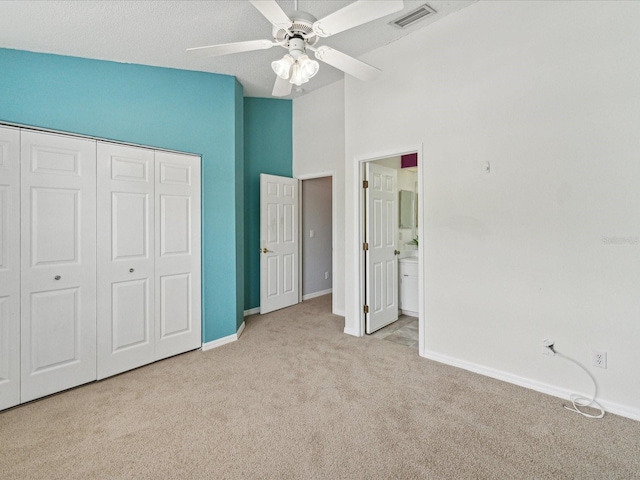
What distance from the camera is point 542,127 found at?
7.48 feet

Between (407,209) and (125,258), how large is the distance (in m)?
3.63

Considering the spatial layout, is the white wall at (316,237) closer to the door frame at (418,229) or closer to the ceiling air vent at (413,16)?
the door frame at (418,229)

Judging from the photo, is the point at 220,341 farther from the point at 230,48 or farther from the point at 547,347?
the point at 547,347

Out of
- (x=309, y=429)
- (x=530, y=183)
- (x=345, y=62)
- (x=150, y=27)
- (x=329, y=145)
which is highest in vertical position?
(x=150, y=27)

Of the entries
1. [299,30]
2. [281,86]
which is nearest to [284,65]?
[299,30]

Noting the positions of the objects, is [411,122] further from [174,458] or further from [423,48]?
[174,458]

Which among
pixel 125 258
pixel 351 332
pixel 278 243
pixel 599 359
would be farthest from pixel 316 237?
pixel 599 359

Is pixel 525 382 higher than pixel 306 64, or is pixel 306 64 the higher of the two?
pixel 306 64

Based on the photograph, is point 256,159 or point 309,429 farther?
point 256,159

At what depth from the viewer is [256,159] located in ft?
14.7

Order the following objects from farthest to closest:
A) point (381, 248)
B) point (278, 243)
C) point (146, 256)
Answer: point (278, 243) < point (381, 248) < point (146, 256)

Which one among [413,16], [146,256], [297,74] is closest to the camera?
[297,74]

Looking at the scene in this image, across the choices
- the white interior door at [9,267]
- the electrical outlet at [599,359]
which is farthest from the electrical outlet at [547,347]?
the white interior door at [9,267]

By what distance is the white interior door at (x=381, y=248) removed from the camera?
353 cm
